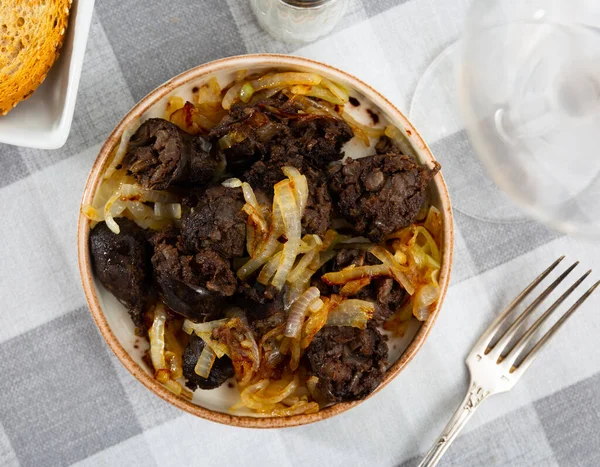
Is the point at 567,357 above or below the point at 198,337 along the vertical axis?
below

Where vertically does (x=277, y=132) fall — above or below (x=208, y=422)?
above

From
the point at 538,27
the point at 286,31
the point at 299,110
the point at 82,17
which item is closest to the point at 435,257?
the point at 299,110

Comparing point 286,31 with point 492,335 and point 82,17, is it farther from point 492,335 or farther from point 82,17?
point 492,335

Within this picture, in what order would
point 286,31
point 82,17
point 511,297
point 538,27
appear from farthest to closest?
point 511,297
point 286,31
point 82,17
point 538,27

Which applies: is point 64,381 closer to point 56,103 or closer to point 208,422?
point 208,422

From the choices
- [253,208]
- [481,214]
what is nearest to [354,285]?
[253,208]

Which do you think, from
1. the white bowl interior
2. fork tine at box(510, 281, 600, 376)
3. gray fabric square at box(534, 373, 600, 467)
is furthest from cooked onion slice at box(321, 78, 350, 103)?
gray fabric square at box(534, 373, 600, 467)
